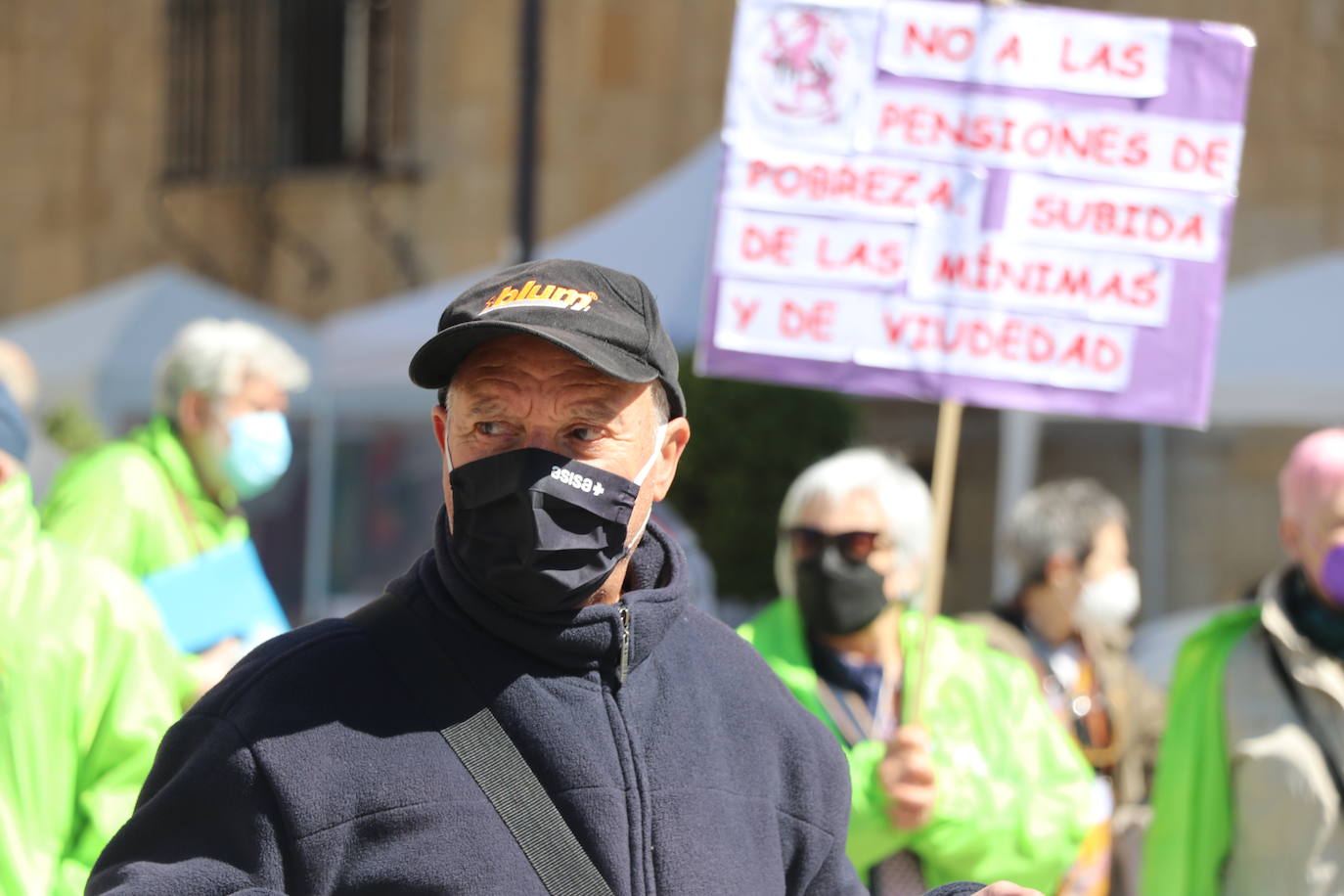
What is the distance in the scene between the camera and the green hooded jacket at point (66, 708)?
2.81m

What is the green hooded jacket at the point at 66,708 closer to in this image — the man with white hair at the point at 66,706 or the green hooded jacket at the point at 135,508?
the man with white hair at the point at 66,706

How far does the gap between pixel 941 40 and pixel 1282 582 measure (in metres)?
1.46

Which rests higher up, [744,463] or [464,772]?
[464,772]

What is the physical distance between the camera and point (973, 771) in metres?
3.69

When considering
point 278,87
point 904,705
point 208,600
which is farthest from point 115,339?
point 904,705

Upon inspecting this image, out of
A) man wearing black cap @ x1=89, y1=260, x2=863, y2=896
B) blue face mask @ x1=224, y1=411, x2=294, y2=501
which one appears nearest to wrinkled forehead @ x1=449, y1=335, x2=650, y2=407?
man wearing black cap @ x1=89, y1=260, x2=863, y2=896

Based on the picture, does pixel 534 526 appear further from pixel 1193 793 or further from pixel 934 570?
pixel 1193 793

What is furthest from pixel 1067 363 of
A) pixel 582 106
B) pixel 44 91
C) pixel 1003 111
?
pixel 44 91

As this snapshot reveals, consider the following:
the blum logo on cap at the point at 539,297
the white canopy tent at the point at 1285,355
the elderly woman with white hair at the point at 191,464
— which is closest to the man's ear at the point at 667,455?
the blum logo on cap at the point at 539,297

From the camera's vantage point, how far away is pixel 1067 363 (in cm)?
413

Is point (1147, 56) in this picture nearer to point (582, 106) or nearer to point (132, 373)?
point (132, 373)

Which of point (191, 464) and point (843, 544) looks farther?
point (191, 464)

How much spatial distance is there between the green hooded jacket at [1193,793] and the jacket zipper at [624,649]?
6.15ft

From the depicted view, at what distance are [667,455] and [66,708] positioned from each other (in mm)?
1202
